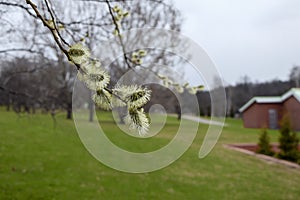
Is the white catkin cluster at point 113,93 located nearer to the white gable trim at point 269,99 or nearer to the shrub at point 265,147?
the shrub at point 265,147

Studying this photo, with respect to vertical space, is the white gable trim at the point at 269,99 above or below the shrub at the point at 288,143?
above

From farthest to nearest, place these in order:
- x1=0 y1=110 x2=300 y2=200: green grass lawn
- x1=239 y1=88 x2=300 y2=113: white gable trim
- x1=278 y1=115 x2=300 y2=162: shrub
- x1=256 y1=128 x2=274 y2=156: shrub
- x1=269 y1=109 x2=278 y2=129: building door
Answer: x1=269 y1=109 x2=278 y2=129: building door → x1=239 y1=88 x2=300 y2=113: white gable trim → x1=256 y1=128 x2=274 y2=156: shrub → x1=278 y1=115 x2=300 y2=162: shrub → x1=0 y1=110 x2=300 y2=200: green grass lawn

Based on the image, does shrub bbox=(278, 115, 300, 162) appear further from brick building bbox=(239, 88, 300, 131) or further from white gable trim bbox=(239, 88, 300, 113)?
brick building bbox=(239, 88, 300, 131)

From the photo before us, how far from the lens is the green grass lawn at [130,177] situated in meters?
3.01

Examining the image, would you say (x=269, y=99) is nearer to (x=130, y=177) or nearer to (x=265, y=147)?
(x=265, y=147)

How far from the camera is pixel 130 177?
12.4 ft

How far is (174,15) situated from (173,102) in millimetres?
869

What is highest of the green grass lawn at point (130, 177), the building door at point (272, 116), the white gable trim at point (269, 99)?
the white gable trim at point (269, 99)

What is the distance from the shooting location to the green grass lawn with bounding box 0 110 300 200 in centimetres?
301

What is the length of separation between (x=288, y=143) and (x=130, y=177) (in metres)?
4.04

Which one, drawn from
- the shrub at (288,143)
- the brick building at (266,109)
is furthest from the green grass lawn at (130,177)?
the brick building at (266,109)

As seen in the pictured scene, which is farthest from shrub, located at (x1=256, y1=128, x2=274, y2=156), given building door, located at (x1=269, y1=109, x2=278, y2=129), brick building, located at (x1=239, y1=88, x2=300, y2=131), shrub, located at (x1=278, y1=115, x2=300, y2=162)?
building door, located at (x1=269, y1=109, x2=278, y2=129)

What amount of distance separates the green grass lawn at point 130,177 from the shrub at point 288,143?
0.90 meters

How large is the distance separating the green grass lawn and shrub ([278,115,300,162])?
0.90 meters
